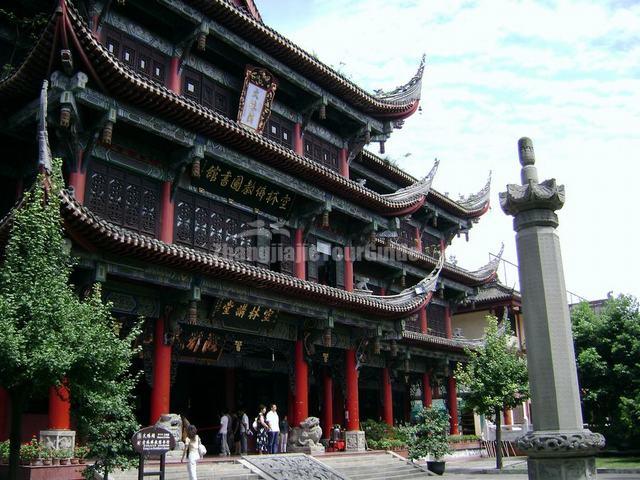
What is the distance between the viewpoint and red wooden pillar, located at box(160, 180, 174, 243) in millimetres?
16766

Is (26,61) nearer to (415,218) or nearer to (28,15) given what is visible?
(28,15)

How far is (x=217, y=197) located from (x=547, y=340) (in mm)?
11881

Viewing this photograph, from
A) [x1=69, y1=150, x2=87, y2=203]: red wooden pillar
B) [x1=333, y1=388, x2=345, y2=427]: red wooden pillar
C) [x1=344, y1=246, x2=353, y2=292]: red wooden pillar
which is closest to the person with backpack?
[x1=344, y1=246, x2=353, y2=292]: red wooden pillar

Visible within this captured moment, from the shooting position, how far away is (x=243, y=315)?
18344 millimetres

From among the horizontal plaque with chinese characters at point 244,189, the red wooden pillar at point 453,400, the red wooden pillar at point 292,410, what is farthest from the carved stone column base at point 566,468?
the red wooden pillar at point 453,400

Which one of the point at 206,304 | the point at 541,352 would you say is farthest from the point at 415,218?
the point at 541,352

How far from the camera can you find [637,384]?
24.8m

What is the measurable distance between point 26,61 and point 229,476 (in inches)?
391

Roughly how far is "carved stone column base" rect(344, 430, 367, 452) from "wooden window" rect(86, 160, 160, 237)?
957 cm

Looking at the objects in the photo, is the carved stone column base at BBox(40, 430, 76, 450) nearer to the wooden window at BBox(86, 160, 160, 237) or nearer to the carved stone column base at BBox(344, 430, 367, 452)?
the wooden window at BBox(86, 160, 160, 237)

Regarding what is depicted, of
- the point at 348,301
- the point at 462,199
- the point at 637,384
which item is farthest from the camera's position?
the point at 462,199

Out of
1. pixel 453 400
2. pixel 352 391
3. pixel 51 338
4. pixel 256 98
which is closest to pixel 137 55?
pixel 256 98

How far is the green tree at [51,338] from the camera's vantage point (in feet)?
30.1

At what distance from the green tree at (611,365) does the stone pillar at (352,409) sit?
375 inches
